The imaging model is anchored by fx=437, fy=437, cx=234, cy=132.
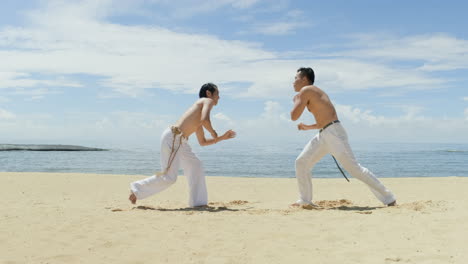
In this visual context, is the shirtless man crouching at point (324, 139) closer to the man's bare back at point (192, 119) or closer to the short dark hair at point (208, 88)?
the short dark hair at point (208, 88)

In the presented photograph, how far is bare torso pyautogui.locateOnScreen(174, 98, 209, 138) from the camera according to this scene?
20.9ft

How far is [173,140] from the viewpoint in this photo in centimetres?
637

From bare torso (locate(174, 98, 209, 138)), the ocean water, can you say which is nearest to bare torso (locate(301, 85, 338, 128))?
bare torso (locate(174, 98, 209, 138))

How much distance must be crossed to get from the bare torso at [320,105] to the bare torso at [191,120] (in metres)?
1.51

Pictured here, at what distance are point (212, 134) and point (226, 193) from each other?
3.77 meters

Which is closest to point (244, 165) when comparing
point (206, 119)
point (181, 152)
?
point (181, 152)

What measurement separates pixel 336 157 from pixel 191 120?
2139mm

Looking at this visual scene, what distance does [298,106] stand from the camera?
619 centimetres

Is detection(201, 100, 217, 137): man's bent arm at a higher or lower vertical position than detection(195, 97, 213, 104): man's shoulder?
lower

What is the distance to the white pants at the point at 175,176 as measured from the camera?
250 inches

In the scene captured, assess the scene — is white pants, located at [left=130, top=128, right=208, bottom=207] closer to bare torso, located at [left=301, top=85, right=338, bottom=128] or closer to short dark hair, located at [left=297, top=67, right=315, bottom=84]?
bare torso, located at [left=301, top=85, right=338, bottom=128]

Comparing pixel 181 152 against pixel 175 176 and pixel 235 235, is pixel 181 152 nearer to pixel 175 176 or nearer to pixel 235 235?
pixel 175 176

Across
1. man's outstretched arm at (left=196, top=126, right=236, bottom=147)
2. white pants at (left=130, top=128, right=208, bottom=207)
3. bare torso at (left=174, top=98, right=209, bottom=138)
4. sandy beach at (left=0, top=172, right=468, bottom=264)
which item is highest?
bare torso at (left=174, top=98, right=209, bottom=138)

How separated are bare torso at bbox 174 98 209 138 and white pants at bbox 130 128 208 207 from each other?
0.13 meters
